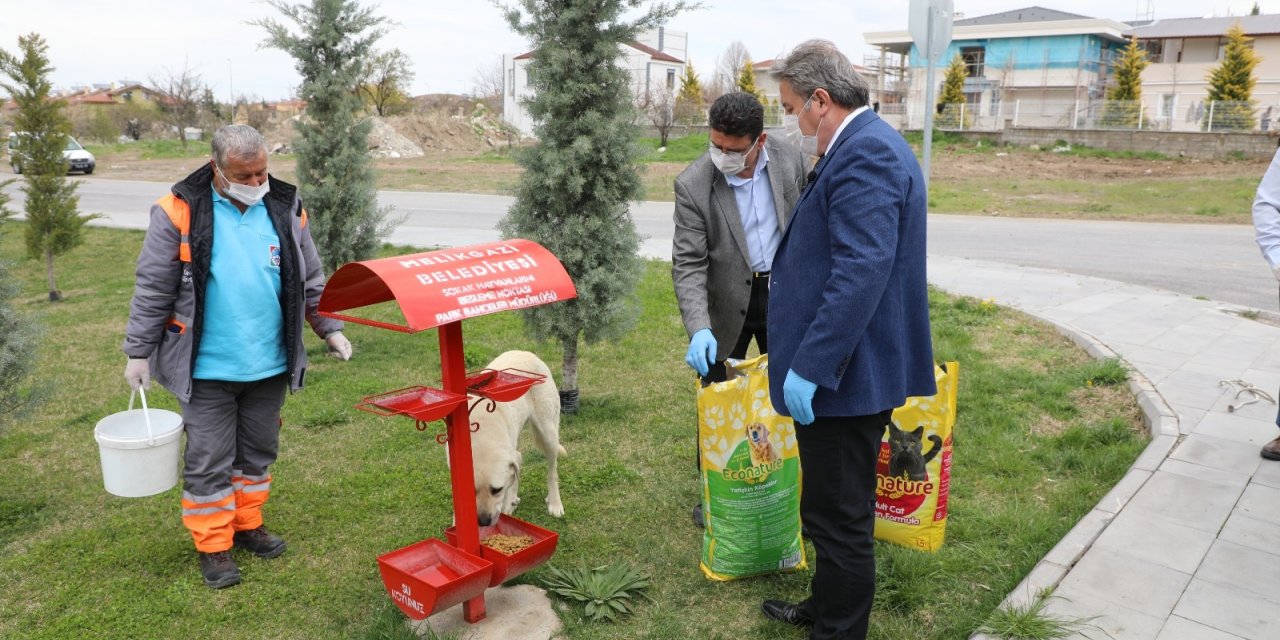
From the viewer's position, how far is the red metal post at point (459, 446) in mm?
3045

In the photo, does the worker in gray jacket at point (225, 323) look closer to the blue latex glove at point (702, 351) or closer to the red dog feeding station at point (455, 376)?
the red dog feeding station at point (455, 376)

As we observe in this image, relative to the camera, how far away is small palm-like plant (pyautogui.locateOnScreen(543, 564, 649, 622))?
3.46 meters

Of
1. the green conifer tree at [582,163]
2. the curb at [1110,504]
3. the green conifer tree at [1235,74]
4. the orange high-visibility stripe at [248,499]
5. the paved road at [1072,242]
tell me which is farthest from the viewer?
the green conifer tree at [1235,74]

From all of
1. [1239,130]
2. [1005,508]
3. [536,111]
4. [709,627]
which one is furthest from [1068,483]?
[1239,130]

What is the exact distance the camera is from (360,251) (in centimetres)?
803

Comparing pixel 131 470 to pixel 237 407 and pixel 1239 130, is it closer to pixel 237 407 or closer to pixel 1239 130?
pixel 237 407

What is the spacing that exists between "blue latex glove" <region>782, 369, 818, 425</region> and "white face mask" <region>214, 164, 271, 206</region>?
95.2 inches

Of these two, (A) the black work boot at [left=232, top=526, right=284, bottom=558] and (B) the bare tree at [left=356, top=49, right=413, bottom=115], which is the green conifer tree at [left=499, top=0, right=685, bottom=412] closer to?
(A) the black work boot at [left=232, top=526, right=284, bottom=558]

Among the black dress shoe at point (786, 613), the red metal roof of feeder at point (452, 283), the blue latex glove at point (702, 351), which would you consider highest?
the red metal roof of feeder at point (452, 283)

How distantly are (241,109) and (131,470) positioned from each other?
54.9 m

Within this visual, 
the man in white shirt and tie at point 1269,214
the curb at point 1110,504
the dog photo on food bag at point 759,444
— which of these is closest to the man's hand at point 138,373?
the dog photo on food bag at point 759,444

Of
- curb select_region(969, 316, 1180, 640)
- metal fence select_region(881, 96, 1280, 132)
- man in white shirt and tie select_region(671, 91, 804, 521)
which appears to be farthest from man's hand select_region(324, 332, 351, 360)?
metal fence select_region(881, 96, 1280, 132)

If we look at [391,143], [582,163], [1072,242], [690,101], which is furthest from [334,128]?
[690,101]

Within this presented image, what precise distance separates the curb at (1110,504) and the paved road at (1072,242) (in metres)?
4.62
